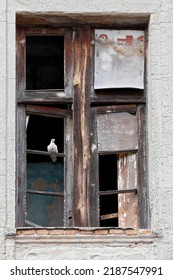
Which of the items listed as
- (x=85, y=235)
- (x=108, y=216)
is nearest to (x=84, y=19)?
(x=108, y=216)

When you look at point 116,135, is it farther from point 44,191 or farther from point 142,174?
point 44,191

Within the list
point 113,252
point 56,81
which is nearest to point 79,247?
point 113,252

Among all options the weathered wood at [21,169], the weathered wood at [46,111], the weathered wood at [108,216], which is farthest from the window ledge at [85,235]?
the weathered wood at [46,111]

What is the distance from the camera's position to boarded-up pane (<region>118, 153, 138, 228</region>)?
2225 cm

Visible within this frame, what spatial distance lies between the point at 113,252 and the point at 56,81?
5.97 feet

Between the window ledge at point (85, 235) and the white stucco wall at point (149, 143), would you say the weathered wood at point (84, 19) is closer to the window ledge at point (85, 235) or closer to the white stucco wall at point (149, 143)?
the white stucco wall at point (149, 143)

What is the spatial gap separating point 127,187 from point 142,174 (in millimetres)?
192

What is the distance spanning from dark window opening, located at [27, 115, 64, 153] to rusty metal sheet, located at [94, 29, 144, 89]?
53 centimetres

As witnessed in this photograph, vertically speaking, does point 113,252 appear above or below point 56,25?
below

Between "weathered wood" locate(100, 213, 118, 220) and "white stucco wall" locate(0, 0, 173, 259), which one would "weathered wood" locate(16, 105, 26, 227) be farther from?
"weathered wood" locate(100, 213, 118, 220)

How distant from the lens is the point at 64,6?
73.4 ft

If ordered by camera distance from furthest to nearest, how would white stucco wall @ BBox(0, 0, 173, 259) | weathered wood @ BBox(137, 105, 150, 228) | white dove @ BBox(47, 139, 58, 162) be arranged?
white dove @ BBox(47, 139, 58, 162) < weathered wood @ BBox(137, 105, 150, 228) < white stucco wall @ BBox(0, 0, 173, 259)

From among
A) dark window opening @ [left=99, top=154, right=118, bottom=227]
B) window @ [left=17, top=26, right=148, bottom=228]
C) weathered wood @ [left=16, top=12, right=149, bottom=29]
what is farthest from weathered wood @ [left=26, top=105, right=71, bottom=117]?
weathered wood @ [left=16, top=12, right=149, bottom=29]
